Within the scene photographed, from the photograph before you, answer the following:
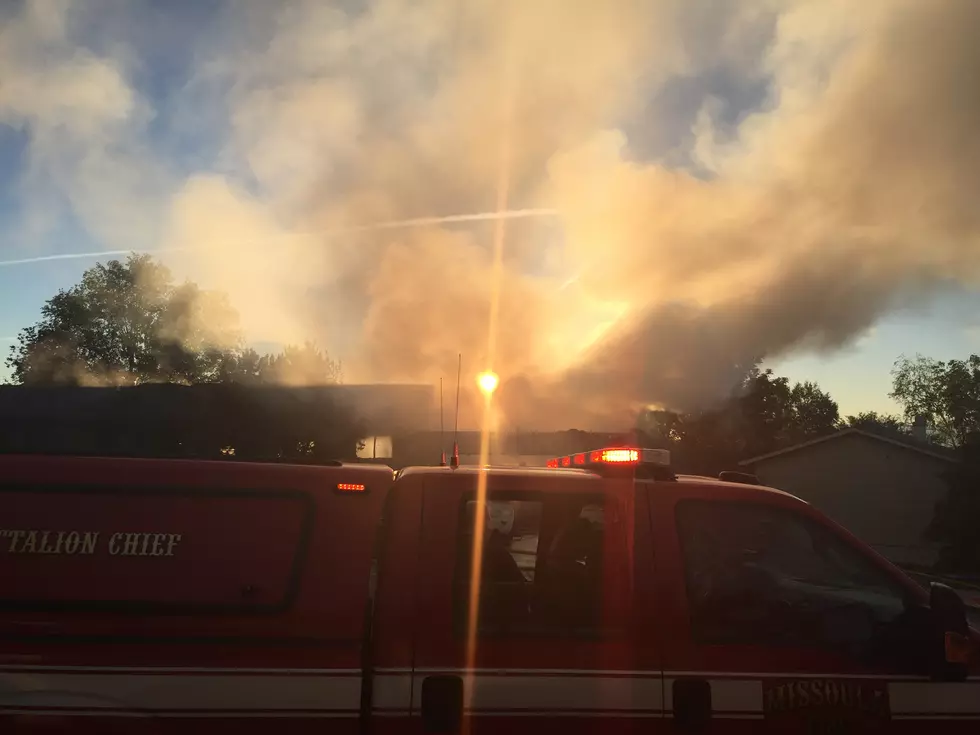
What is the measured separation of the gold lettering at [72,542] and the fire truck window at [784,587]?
2.27 meters

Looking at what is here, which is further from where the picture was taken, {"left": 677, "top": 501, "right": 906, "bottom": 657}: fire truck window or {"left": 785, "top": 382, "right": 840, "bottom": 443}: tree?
{"left": 785, "top": 382, "right": 840, "bottom": 443}: tree

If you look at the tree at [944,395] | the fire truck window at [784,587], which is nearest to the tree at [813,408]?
the tree at [944,395]

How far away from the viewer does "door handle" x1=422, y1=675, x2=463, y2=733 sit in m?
→ 2.62

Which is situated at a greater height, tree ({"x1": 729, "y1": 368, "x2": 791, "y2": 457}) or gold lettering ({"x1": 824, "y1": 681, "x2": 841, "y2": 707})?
tree ({"x1": 729, "y1": 368, "x2": 791, "y2": 457})

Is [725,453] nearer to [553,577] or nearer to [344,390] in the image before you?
[344,390]

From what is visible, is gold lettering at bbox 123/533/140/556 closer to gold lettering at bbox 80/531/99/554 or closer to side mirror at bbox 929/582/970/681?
gold lettering at bbox 80/531/99/554

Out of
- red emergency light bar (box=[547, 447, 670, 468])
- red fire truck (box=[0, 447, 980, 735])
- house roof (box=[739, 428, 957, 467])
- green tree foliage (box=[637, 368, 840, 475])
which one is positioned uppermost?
green tree foliage (box=[637, 368, 840, 475])

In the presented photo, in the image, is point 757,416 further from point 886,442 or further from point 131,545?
point 131,545

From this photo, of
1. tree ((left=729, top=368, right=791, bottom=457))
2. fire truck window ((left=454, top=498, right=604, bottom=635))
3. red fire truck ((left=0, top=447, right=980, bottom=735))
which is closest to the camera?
red fire truck ((left=0, top=447, right=980, bottom=735))

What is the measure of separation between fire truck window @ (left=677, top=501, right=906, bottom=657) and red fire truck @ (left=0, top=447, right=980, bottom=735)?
0.01 meters

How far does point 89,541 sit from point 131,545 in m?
0.15

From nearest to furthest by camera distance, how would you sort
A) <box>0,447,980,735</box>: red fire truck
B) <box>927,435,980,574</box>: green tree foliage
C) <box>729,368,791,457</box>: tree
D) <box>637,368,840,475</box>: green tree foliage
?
1. <box>0,447,980,735</box>: red fire truck
2. <box>927,435,980,574</box>: green tree foliage
3. <box>637,368,840,475</box>: green tree foliage
4. <box>729,368,791,457</box>: tree

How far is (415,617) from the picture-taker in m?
2.76

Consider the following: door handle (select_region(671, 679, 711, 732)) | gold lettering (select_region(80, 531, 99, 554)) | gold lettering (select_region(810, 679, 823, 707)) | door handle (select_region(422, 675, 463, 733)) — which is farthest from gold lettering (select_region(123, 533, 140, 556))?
gold lettering (select_region(810, 679, 823, 707))
